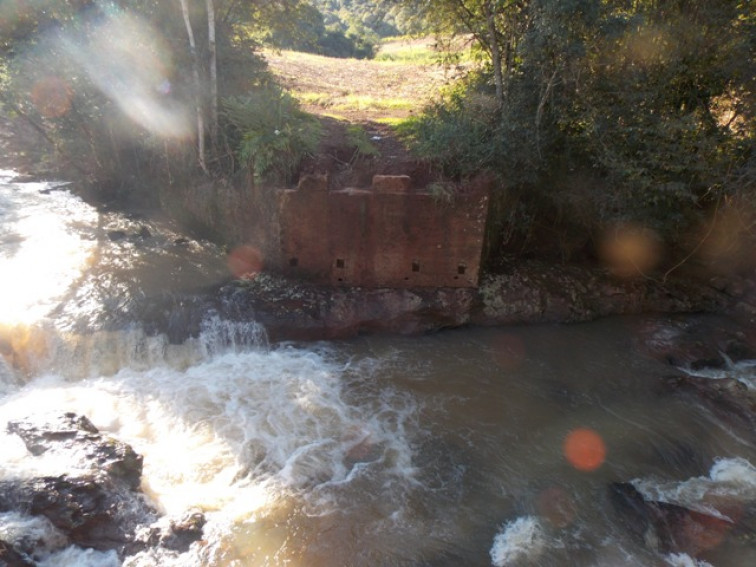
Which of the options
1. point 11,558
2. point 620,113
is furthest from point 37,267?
point 620,113

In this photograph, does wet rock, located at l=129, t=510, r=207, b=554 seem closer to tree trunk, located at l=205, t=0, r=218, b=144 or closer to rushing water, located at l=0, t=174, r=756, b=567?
rushing water, located at l=0, t=174, r=756, b=567

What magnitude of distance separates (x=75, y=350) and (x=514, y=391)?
7.82m

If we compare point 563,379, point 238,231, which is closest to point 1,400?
point 238,231

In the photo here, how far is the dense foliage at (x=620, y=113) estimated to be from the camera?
878 centimetres

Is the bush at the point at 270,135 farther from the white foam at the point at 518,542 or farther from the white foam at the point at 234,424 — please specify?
the white foam at the point at 518,542

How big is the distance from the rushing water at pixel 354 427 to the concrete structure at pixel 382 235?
1416 mm

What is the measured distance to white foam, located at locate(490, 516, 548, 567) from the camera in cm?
615

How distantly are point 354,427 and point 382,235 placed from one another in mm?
4049

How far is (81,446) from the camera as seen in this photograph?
6.99m

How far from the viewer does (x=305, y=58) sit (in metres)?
26.7

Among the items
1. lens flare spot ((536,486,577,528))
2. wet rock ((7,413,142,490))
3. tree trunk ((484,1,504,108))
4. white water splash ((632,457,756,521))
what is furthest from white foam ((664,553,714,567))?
tree trunk ((484,1,504,108))

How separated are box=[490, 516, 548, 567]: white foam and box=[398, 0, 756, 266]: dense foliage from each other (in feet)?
20.4

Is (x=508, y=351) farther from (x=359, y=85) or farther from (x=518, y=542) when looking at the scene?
(x=359, y=85)

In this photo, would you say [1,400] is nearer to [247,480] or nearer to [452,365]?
[247,480]
